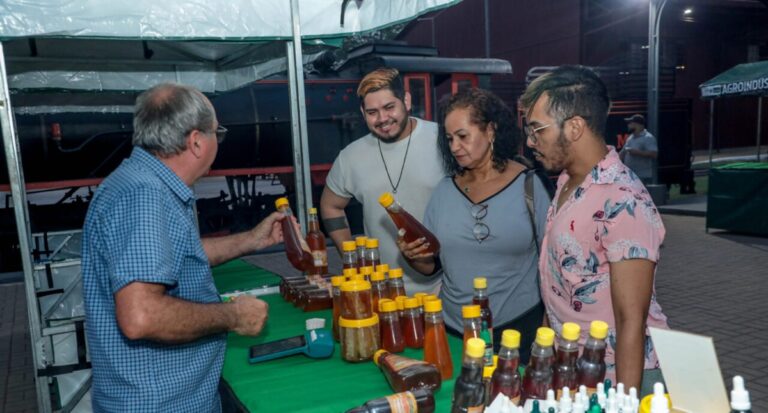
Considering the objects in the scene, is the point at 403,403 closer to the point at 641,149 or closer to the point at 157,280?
the point at 157,280

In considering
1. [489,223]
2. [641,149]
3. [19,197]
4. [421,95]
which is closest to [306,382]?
[489,223]

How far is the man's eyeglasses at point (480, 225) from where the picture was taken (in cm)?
235

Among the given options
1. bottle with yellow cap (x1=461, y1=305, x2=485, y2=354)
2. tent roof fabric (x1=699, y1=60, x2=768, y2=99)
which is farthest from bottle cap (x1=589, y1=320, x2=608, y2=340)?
tent roof fabric (x1=699, y1=60, x2=768, y2=99)

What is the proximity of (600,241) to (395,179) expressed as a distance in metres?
1.54

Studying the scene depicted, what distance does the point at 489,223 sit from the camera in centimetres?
235

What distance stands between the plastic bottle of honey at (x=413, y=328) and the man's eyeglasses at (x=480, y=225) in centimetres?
48

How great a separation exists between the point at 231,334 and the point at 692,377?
73.7 inches

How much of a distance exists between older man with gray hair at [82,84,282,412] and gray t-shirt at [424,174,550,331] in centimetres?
90

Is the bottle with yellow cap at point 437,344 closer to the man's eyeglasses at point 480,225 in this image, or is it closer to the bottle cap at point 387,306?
the bottle cap at point 387,306

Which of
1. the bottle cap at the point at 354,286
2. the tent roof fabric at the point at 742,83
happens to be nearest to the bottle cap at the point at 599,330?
the bottle cap at the point at 354,286

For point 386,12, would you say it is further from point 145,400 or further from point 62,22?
point 145,400

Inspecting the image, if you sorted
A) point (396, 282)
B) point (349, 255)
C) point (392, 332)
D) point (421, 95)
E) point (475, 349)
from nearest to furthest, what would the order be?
point (475, 349)
point (392, 332)
point (396, 282)
point (349, 255)
point (421, 95)

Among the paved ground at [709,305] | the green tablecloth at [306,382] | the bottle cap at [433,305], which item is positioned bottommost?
the paved ground at [709,305]

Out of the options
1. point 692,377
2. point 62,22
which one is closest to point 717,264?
point 692,377
